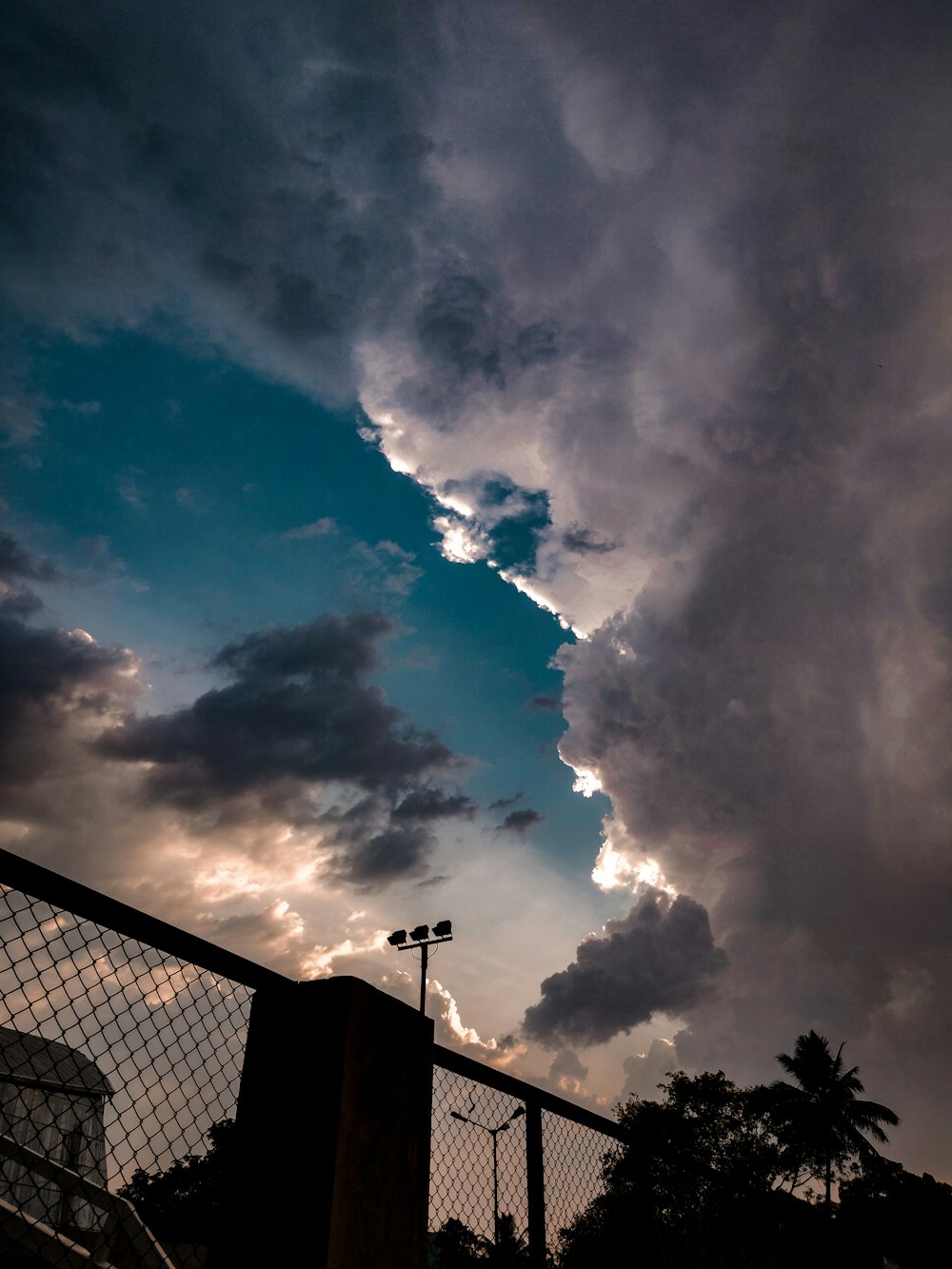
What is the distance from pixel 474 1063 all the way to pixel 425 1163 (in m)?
0.51

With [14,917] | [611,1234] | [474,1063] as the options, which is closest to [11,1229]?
[611,1234]

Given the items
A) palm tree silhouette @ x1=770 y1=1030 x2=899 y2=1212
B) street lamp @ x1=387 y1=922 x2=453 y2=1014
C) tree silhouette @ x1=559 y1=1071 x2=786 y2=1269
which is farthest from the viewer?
palm tree silhouette @ x1=770 y1=1030 x2=899 y2=1212

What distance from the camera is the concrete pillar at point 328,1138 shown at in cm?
229

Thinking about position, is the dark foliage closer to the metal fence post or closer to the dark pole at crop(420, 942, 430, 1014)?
the metal fence post

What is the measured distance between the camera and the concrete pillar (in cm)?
229

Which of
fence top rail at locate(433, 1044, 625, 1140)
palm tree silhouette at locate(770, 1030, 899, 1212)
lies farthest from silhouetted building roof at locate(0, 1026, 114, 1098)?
palm tree silhouette at locate(770, 1030, 899, 1212)

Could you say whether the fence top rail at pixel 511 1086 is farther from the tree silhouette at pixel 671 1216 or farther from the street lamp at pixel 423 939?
the street lamp at pixel 423 939

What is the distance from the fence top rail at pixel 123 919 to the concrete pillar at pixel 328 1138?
0.68 feet

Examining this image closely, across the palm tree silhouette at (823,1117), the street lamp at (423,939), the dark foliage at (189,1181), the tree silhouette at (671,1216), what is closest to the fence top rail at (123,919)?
the dark foliage at (189,1181)

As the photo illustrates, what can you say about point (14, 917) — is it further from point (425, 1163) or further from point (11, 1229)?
point (11, 1229)

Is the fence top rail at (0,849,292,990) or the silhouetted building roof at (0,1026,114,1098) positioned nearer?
the fence top rail at (0,849,292,990)

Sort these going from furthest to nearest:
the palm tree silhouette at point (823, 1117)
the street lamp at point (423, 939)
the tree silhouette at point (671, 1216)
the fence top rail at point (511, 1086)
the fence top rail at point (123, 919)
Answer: the palm tree silhouette at point (823, 1117), the street lamp at point (423, 939), the tree silhouette at point (671, 1216), the fence top rail at point (511, 1086), the fence top rail at point (123, 919)

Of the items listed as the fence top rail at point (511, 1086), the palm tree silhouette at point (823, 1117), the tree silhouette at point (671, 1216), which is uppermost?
the palm tree silhouette at point (823, 1117)

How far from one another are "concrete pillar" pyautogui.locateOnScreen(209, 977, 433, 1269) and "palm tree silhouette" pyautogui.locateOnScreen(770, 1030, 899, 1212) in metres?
46.7
